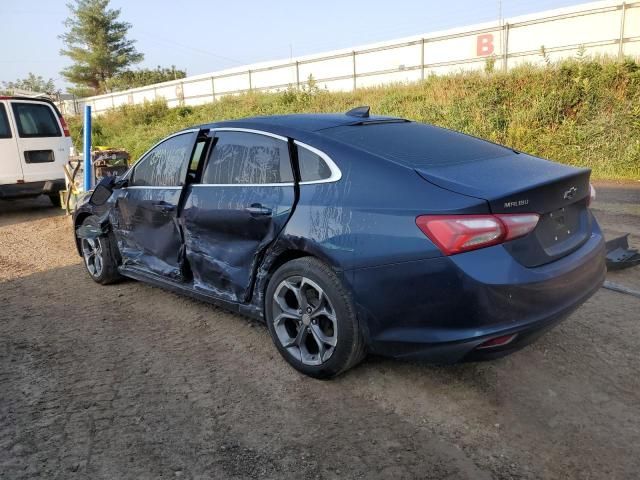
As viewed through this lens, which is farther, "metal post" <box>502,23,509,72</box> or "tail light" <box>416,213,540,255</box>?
"metal post" <box>502,23,509,72</box>

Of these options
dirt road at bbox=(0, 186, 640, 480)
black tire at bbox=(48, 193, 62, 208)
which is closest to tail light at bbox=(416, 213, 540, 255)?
dirt road at bbox=(0, 186, 640, 480)

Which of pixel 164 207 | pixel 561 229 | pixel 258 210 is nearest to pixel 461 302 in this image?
pixel 561 229

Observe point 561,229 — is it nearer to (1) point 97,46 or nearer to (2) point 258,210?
(2) point 258,210

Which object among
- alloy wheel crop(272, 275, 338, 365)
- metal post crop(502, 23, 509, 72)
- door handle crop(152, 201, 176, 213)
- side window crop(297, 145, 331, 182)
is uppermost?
metal post crop(502, 23, 509, 72)

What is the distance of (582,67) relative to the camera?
1319 cm

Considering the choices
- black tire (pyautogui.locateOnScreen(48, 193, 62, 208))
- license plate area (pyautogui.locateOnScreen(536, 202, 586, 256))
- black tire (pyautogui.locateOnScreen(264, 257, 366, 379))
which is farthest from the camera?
black tire (pyautogui.locateOnScreen(48, 193, 62, 208))

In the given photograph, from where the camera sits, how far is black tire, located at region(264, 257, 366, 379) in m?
2.99

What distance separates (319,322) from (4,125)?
28.0 ft

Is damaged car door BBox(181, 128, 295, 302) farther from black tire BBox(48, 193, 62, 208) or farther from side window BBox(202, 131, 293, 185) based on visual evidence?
black tire BBox(48, 193, 62, 208)

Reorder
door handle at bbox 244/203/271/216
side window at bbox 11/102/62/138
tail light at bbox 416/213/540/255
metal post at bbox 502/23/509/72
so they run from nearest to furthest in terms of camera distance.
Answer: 1. tail light at bbox 416/213/540/255
2. door handle at bbox 244/203/271/216
3. side window at bbox 11/102/62/138
4. metal post at bbox 502/23/509/72

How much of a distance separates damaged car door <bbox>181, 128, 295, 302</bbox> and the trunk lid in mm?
998

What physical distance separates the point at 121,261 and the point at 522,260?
3831 mm

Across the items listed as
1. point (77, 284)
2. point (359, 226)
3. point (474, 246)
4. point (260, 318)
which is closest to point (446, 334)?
point (474, 246)

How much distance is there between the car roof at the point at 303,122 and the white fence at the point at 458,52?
13.6 m
